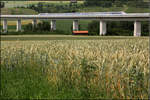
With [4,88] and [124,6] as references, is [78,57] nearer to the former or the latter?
[4,88]

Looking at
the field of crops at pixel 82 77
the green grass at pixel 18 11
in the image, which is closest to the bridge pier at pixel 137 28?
the green grass at pixel 18 11

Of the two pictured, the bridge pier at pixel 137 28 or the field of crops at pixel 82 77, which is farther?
the bridge pier at pixel 137 28

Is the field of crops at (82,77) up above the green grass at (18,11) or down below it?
below

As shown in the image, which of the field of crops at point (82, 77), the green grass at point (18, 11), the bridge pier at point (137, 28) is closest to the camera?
the field of crops at point (82, 77)

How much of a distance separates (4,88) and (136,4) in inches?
5675

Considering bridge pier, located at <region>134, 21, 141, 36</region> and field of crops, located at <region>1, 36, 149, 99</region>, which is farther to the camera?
bridge pier, located at <region>134, 21, 141, 36</region>

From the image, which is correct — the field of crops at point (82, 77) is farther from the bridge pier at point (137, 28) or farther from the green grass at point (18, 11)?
the green grass at point (18, 11)

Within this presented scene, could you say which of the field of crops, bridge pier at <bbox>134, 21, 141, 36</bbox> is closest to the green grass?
bridge pier at <bbox>134, 21, 141, 36</bbox>

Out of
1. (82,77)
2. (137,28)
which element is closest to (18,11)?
(137,28)

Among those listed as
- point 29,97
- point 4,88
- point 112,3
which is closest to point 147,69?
point 29,97

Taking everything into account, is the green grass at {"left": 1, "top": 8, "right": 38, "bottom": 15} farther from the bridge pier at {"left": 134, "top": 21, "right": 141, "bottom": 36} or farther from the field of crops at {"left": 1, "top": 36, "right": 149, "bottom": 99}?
the field of crops at {"left": 1, "top": 36, "right": 149, "bottom": 99}

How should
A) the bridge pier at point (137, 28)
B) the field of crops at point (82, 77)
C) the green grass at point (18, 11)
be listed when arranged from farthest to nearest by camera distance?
the green grass at point (18, 11) < the bridge pier at point (137, 28) < the field of crops at point (82, 77)

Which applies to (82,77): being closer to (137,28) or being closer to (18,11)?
(137,28)

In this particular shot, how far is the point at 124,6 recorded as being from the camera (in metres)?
154
